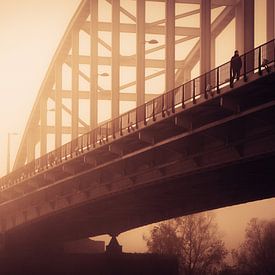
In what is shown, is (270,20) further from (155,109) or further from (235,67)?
(235,67)

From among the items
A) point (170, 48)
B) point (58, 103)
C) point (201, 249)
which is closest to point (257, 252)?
point (201, 249)

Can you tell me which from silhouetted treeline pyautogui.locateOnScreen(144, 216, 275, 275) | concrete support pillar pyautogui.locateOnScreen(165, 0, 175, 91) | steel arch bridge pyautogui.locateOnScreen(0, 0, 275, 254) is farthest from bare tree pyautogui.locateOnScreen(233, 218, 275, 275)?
concrete support pillar pyautogui.locateOnScreen(165, 0, 175, 91)

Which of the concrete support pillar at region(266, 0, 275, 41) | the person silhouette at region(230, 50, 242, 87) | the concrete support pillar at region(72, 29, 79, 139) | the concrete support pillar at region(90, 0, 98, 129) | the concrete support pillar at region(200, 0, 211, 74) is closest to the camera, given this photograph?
the person silhouette at region(230, 50, 242, 87)

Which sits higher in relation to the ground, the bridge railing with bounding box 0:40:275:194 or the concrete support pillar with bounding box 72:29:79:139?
the concrete support pillar with bounding box 72:29:79:139

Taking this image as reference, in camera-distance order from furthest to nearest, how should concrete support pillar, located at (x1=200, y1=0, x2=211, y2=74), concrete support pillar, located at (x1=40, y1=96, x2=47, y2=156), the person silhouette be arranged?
concrete support pillar, located at (x1=40, y1=96, x2=47, y2=156) → concrete support pillar, located at (x1=200, y1=0, x2=211, y2=74) → the person silhouette

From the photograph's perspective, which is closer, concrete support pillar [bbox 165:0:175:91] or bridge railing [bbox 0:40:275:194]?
bridge railing [bbox 0:40:275:194]

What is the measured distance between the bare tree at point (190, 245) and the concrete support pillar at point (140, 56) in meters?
37.1

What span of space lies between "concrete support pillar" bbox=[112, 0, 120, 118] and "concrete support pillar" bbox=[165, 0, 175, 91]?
1135 centimetres

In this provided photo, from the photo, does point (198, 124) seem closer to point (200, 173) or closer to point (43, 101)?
point (200, 173)

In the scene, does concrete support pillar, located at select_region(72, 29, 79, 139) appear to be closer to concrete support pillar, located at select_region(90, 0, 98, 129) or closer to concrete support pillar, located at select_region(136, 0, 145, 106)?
concrete support pillar, located at select_region(90, 0, 98, 129)

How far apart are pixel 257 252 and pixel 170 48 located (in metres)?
52.9

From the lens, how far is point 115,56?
6938 centimetres

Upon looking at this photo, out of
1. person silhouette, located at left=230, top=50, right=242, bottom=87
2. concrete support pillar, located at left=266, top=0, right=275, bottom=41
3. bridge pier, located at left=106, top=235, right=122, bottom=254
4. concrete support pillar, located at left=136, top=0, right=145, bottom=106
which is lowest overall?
bridge pier, located at left=106, top=235, right=122, bottom=254

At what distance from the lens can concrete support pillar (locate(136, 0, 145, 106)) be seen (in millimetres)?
61909
